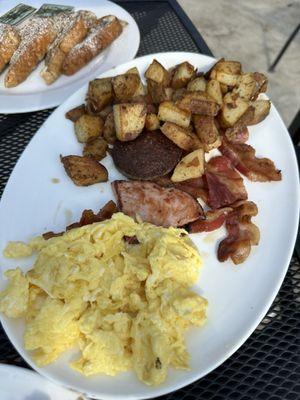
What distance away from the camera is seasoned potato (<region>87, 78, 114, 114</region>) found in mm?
1974

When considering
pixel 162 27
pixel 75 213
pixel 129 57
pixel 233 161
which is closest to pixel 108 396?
pixel 75 213

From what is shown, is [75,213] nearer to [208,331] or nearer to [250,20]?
[208,331]

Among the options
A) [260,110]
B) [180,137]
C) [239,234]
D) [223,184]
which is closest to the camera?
[239,234]

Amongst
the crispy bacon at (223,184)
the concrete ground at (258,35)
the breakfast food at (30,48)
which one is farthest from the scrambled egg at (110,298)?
the concrete ground at (258,35)

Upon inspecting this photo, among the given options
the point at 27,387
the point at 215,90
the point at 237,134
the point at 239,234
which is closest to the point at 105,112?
the point at 215,90

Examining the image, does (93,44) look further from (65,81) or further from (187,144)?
(187,144)

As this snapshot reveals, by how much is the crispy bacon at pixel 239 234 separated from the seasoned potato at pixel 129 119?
556 millimetres

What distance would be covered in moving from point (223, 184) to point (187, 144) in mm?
261

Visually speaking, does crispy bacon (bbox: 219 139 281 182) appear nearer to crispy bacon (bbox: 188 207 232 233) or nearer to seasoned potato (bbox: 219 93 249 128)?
seasoned potato (bbox: 219 93 249 128)

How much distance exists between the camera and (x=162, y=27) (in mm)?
2654

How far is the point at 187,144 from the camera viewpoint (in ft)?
6.03

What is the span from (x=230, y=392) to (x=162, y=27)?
2.19m

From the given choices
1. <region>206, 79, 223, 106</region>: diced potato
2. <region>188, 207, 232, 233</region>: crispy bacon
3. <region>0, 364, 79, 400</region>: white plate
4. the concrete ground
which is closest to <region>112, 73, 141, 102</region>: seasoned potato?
<region>206, 79, 223, 106</region>: diced potato

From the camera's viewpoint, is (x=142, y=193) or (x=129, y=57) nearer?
(x=142, y=193)
